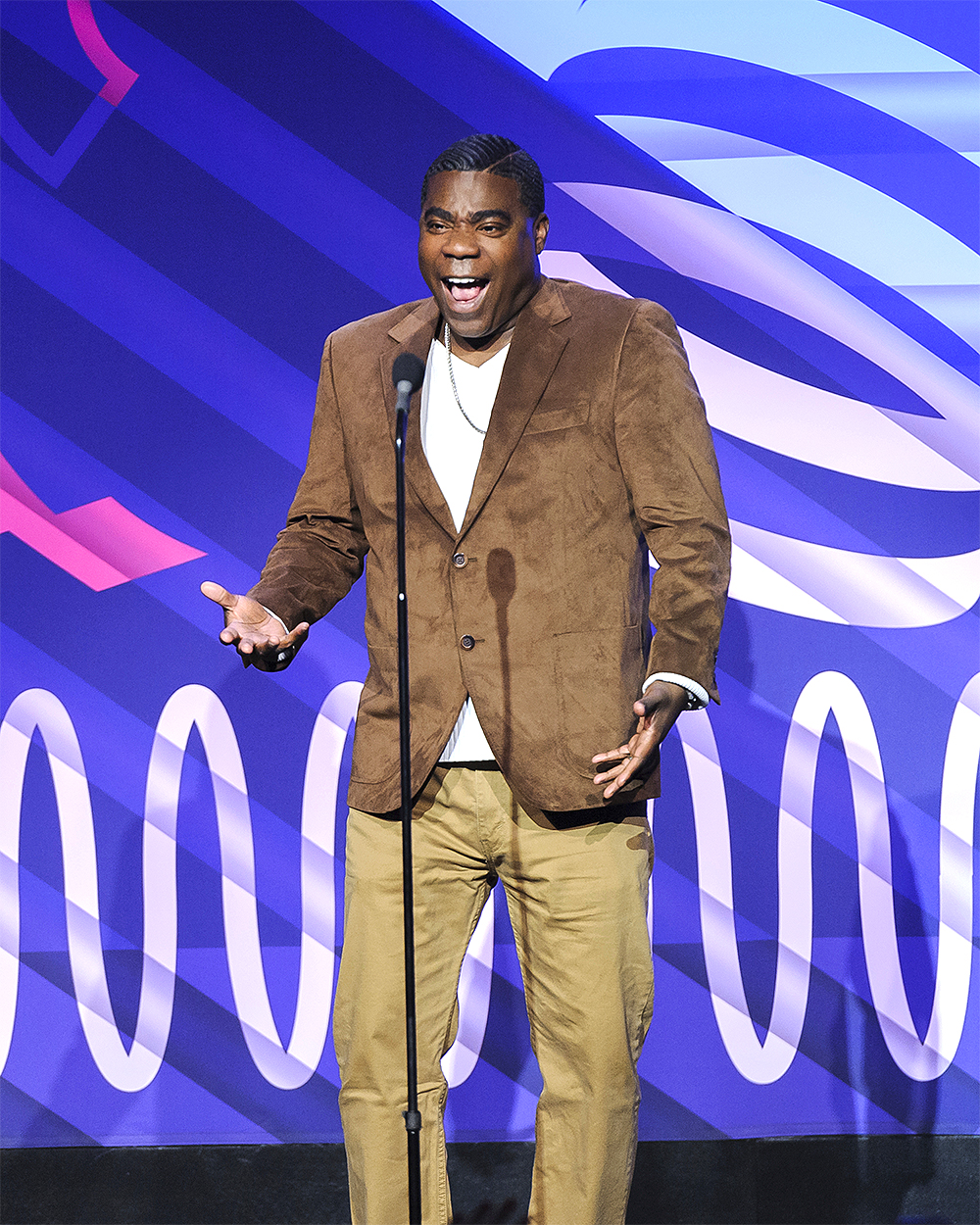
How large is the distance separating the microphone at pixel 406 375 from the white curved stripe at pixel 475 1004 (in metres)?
1.53

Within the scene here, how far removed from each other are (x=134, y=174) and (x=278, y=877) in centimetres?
158

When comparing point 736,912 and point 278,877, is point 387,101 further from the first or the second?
point 736,912

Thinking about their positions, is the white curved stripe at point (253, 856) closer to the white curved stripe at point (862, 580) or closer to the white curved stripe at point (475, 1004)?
the white curved stripe at point (475, 1004)

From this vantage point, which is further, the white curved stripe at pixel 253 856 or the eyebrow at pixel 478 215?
the white curved stripe at pixel 253 856

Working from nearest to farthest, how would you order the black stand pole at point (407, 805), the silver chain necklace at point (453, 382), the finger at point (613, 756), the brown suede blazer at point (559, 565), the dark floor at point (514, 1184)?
the black stand pole at point (407, 805) < the finger at point (613, 756) < the brown suede blazer at point (559, 565) < the silver chain necklace at point (453, 382) < the dark floor at point (514, 1184)

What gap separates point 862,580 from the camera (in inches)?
107

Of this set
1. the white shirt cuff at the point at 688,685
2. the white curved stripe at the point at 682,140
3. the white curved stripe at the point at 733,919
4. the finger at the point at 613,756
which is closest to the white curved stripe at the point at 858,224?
the white curved stripe at the point at 682,140

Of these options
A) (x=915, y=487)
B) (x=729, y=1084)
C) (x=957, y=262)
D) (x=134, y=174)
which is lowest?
(x=729, y=1084)

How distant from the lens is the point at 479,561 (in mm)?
1723

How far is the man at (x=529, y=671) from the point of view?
1692 millimetres

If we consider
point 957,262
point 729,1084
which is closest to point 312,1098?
point 729,1084

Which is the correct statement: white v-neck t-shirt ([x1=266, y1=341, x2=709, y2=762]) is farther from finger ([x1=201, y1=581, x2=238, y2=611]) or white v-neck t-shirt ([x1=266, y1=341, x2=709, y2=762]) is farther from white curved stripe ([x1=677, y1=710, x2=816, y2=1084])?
white curved stripe ([x1=677, y1=710, x2=816, y2=1084])

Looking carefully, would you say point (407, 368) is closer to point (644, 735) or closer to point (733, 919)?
point (644, 735)

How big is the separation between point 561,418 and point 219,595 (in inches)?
20.5
